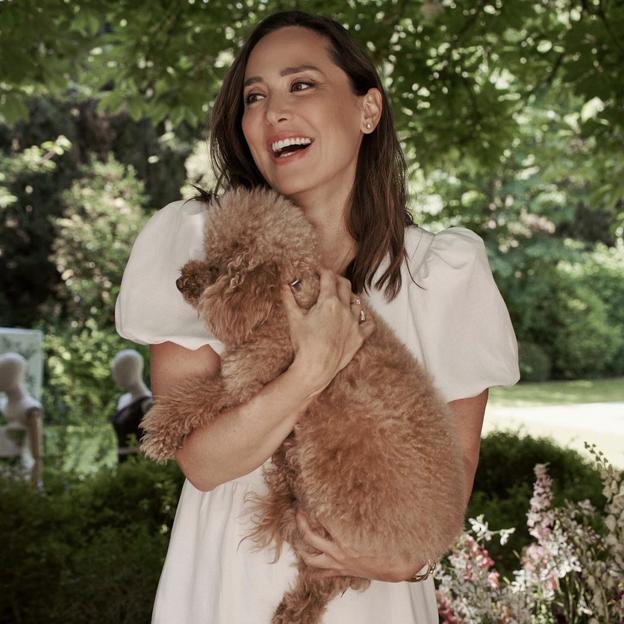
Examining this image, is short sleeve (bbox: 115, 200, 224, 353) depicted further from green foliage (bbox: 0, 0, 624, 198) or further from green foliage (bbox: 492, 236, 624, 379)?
green foliage (bbox: 492, 236, 624, 379)

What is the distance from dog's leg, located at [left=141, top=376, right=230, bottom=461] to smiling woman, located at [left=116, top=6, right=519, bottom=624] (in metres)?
0.03

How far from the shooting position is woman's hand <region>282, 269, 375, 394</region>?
1737 millimetres

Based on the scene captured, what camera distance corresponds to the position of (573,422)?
14.2 metres

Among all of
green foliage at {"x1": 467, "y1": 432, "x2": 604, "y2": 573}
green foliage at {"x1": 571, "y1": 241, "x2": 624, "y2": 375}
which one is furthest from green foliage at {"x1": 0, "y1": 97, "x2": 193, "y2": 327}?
green foliage at {"x1": 467, "y1": 432, "x2": 604, "y2": 573}

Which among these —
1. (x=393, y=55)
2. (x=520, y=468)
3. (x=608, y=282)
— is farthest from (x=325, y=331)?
(x=608, y=282)

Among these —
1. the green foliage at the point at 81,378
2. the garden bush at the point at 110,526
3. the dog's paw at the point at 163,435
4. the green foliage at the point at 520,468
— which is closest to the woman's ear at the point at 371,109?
the dog's paw at the point at 163,435

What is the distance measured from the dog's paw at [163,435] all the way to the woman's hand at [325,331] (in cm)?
32

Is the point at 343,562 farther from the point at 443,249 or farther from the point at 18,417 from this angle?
the point at 18,417

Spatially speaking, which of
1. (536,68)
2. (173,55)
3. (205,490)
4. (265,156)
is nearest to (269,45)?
(265,156)

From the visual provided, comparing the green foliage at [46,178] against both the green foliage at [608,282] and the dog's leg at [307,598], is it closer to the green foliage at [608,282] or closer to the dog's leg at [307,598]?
the green foliage at [608,282]

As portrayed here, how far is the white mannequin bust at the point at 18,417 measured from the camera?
7.48 meters

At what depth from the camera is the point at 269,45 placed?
214 cm

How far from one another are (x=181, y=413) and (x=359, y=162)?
921 millimetres

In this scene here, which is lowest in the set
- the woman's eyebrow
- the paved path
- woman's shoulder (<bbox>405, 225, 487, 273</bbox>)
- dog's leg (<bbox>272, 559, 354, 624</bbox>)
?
the paved path
